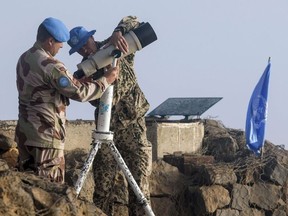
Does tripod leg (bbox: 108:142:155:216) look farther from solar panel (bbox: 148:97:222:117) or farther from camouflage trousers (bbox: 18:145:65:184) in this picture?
solar panel (bbox: 148:97:222:117)

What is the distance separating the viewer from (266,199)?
10.9 meters

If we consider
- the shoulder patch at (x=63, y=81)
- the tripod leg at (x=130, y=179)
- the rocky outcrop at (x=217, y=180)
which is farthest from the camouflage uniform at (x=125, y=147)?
the shoulder patch at (x=63, y=81)

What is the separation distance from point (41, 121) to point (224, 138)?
6128mm

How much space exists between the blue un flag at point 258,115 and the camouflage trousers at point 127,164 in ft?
14.3

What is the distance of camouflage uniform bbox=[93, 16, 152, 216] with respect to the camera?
7.15 meters

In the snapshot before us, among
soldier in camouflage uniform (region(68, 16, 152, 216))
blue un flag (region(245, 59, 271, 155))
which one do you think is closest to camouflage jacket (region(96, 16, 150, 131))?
soldier in camouflage uniform (region(68, 16, 152, 216))

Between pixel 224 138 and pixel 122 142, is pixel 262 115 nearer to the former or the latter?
pixel 224 138

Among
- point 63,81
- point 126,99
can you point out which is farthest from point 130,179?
point 63,81

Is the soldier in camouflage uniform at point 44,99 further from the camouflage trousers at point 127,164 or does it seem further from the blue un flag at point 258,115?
the blue un flag at point 258,115

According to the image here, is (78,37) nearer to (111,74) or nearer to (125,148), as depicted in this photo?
(111,74)

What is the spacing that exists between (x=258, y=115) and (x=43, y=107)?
6529mm

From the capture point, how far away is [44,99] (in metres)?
5.91

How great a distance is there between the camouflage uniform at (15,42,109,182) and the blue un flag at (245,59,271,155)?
575 centimetres

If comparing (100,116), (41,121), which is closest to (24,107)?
(41,121)
